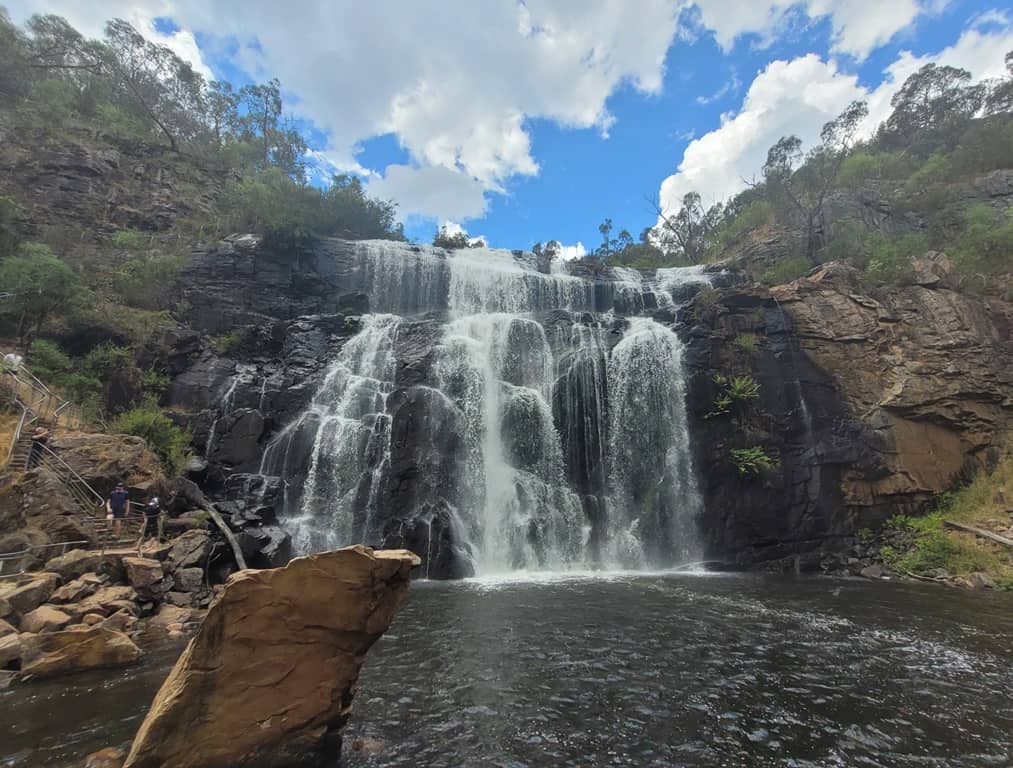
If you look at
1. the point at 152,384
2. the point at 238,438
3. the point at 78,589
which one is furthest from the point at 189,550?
the point at 152,384

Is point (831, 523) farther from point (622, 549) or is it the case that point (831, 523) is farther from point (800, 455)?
point (622, 549)

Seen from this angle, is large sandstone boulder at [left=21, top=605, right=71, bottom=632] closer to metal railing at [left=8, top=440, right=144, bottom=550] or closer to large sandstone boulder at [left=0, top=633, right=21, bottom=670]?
large sandstone boulder at [left=0, top=633, right=21, bottom=670]

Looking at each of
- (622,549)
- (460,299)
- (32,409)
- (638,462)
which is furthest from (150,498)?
(460,299)

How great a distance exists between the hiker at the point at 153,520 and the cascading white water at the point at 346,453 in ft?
16.7

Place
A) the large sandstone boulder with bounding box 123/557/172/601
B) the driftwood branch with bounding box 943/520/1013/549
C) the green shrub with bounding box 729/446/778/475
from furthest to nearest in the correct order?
the green shrub with bounding box 729/446/778/475
the driftwood branch with bounding box 943/520/1013/549
the large sandstone boulder with bounding box 123/557/172/601

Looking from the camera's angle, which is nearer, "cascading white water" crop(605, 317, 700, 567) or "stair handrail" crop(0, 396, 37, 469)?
"stair handrail" crop(0, 396, 37, 469)

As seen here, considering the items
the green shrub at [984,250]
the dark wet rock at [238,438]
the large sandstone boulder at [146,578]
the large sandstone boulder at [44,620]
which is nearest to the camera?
the large sandstone boulder at [44,620]

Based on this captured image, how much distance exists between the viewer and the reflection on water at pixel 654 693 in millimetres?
5285

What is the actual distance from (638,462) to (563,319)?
8.69 meters

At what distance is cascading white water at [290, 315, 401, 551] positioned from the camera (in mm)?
18188

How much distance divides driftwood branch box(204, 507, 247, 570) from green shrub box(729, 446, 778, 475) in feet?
57.9

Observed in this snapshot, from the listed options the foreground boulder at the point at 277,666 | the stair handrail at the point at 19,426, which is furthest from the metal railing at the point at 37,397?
the foreground boulder at the point at 277,666

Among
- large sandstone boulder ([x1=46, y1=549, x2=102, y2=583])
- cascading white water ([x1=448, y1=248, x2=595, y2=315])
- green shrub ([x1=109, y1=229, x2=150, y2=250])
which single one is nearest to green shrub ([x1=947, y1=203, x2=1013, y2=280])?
cascading white water ([x1=448, y1=248, x2=595, y2=315])

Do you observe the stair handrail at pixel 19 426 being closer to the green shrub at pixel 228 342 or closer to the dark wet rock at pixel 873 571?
the green shrub at pixel 228 342
